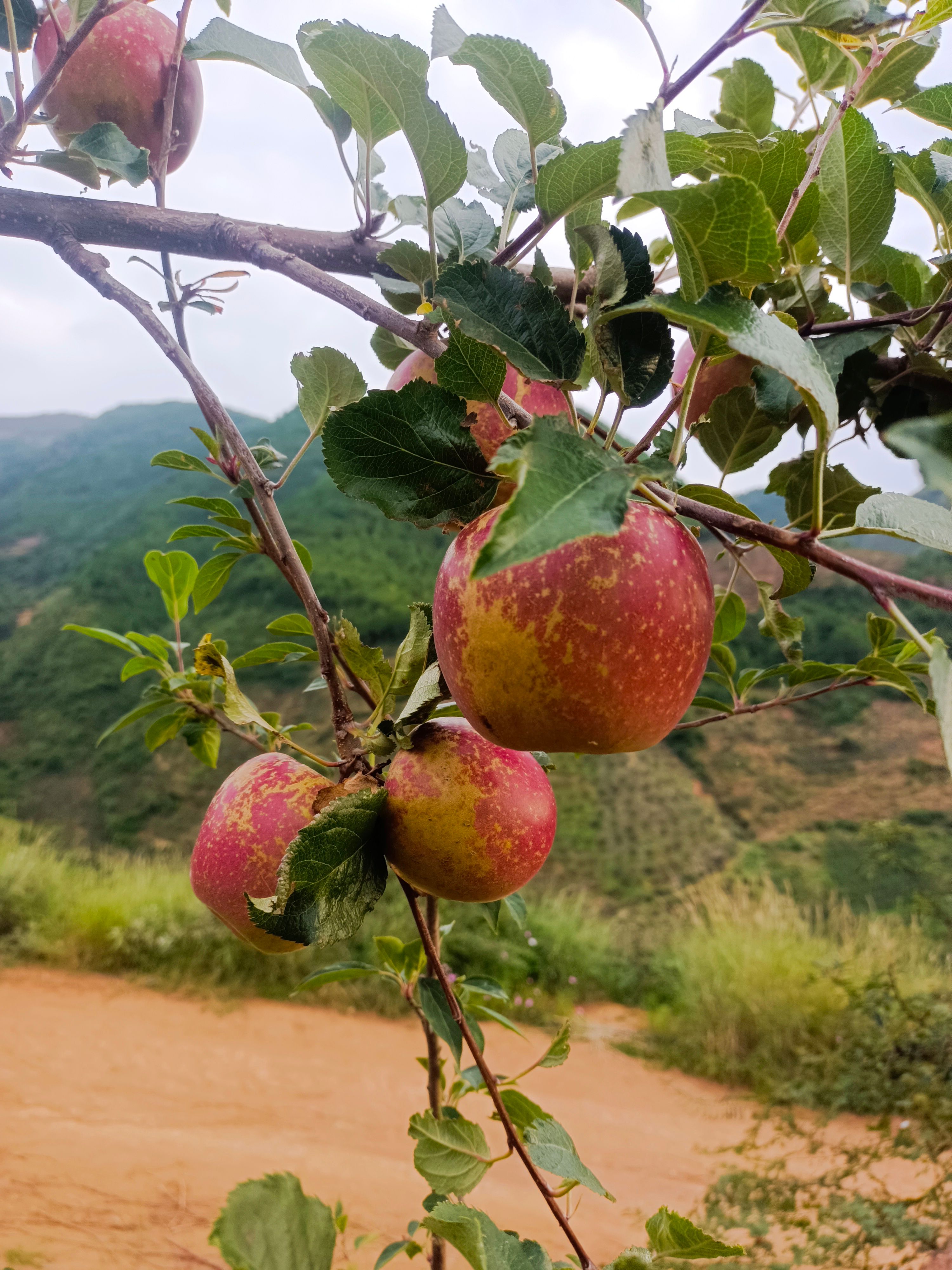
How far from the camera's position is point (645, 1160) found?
231cm

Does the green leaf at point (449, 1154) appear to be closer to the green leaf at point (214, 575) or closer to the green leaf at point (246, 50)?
the green leaf at point (214, 575)

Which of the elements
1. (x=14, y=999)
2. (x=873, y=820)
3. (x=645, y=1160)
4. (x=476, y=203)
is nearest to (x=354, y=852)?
(x=476, y=203)

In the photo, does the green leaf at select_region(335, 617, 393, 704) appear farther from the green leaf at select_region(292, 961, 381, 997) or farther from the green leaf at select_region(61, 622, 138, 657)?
the green leaf at select_region(61, 622, 138, 657)

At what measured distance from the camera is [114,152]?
583 mm

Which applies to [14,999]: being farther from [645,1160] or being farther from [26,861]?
[645,1160]

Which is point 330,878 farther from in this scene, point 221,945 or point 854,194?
point 221,945

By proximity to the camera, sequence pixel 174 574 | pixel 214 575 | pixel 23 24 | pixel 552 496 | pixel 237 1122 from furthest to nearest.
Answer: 1. pixel 237 1122
2. pixel 174 574
3. pixel 214 575
4. pixel 23 24
5. pixel 552 496

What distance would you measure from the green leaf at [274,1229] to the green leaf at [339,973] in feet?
1.15

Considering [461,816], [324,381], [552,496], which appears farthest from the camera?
[324,381]

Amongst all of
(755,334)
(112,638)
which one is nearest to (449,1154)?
(755,334)

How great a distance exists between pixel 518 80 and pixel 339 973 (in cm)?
69

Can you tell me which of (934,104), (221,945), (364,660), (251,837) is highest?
(934,104)

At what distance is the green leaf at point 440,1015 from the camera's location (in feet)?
1.87

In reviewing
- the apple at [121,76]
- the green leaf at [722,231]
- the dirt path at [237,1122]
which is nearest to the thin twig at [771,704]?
the green leaf at [722,231]
